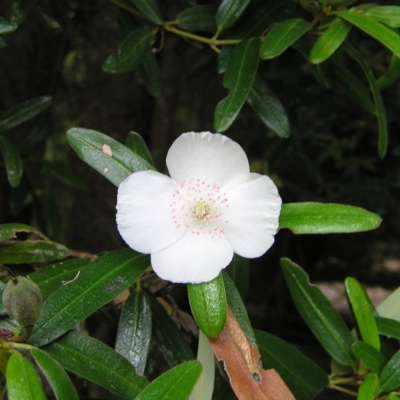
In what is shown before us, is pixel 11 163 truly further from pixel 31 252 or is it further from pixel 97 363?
pixel 97 363

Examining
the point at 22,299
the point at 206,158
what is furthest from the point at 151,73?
the point at 22,299

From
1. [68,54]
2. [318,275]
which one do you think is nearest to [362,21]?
[68,54]

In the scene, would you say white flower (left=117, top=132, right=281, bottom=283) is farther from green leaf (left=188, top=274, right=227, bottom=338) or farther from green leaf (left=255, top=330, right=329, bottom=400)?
green leaf (left=255, top=330, right=329, bottom=400)

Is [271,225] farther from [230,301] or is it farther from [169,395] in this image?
[169,395]

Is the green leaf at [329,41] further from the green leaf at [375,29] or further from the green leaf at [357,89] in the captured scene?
the green leaf at [357,89]

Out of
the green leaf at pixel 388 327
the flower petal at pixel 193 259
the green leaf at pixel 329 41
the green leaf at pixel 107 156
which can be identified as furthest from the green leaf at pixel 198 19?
the green leaf at pixel 388 327
